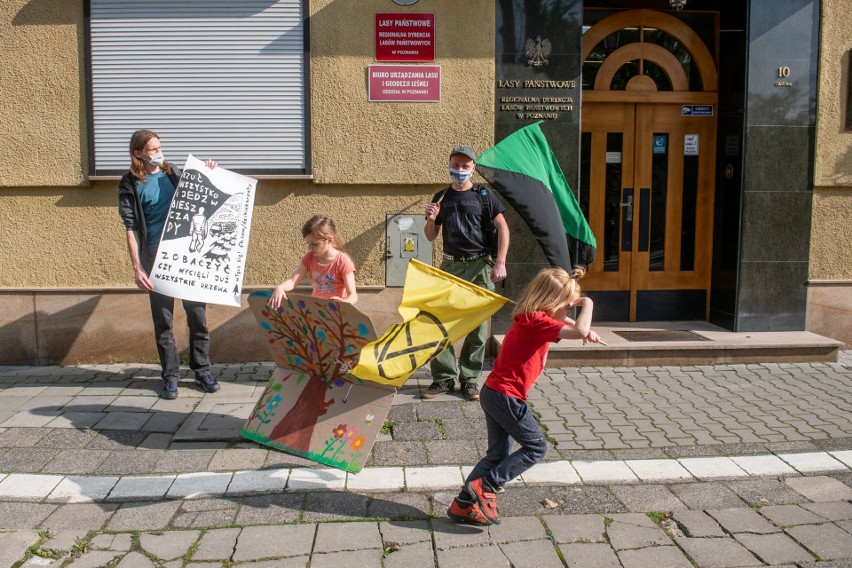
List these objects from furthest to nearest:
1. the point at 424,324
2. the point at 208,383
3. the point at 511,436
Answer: the point at 208,383
the point at 424,324
the point at 511,436

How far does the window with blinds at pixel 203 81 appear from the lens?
21.8 feet

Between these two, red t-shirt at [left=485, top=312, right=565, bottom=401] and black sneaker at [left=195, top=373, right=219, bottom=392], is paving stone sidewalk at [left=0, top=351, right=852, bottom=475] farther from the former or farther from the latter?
red t-shirt at [left=485, top=312, right=565, bottom=401]

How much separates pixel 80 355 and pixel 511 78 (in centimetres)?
469

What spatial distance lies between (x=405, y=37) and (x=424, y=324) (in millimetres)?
3589

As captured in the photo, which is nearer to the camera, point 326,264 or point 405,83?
point 326,264

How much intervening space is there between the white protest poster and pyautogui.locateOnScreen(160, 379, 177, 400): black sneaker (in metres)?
0.77

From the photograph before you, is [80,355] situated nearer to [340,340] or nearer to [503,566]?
[340,340]

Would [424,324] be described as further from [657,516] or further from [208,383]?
[208,383]

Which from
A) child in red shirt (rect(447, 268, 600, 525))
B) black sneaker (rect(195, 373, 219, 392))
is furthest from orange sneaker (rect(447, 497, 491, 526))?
black sneaker (rect(195, 373, 219, 392))

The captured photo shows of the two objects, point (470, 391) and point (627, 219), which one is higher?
point (627, 219)

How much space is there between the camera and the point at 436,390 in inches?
224

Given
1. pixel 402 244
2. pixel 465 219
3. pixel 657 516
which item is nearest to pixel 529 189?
pixel 465 219

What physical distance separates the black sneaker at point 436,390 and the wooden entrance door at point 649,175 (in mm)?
2720

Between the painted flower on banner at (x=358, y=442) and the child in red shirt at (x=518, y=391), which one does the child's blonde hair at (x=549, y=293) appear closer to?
the child in red shirt at (x=518, y=391)
